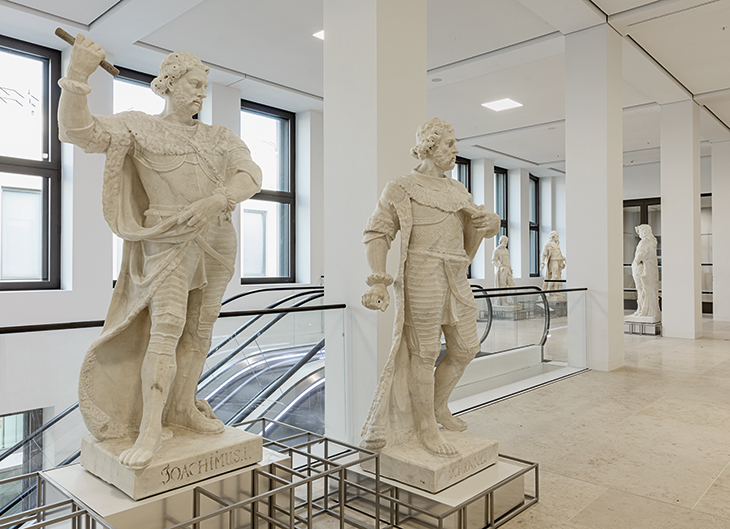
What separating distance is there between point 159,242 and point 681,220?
9640 millimetres

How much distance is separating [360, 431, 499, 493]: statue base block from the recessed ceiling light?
8.33m

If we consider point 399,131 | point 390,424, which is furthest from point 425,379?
point 399,131

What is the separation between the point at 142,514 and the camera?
2131mm

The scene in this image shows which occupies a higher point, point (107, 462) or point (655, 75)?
point (655, 75)

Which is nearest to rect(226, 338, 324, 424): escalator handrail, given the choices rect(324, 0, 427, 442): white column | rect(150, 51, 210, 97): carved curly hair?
rect(324, 0, 427, 442): white column

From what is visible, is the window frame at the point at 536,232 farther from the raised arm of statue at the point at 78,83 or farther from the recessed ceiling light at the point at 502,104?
the raised arm of statue at the point at 78,83

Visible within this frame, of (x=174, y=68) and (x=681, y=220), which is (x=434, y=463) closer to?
(x=174, y=68)

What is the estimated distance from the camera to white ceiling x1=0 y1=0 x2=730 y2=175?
248 inches

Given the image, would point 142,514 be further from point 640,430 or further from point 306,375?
point 640,430

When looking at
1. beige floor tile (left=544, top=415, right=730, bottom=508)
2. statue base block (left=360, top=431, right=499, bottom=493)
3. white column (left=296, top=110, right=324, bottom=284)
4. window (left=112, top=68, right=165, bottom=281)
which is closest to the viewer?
statue base block (left=360, top=431, right=499, bottom=493)

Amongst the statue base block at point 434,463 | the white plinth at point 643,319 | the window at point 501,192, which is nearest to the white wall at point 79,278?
the statue base block at point 434,463

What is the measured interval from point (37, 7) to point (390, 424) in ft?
20.4

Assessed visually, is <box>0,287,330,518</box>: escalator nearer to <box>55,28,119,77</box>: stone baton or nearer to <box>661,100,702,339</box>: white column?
<box>55,28,119,77</box>: stone baton

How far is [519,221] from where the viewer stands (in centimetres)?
1717
